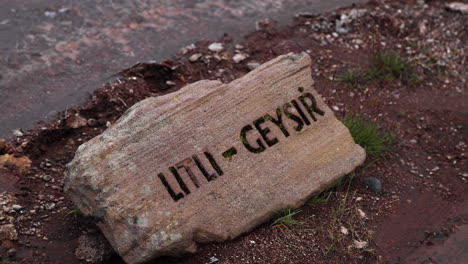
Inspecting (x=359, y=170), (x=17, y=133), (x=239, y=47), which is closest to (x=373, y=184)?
(x=359, y=170)

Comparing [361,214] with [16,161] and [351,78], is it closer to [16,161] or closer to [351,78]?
[351,78]

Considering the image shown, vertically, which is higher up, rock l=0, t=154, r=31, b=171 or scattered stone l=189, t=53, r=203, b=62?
scattered stone l=189, t=53, r=203, b=62

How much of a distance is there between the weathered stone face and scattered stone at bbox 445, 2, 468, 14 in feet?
9.76

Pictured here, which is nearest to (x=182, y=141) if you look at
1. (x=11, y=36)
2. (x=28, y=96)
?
(x=28, y=96)

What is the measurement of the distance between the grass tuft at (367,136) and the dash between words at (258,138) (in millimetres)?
485

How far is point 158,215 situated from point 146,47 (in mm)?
2338

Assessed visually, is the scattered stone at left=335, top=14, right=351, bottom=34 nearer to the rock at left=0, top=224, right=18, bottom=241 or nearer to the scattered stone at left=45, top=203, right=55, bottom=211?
the scattered stone at left=45, top=203, right=55, bottom=211

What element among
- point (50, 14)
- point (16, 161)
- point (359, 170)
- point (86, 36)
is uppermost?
point (50, 14)

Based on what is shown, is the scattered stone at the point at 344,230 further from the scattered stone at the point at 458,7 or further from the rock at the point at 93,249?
the scattered stone at the point at 458,7

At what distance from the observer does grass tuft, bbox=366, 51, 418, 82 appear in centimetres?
523

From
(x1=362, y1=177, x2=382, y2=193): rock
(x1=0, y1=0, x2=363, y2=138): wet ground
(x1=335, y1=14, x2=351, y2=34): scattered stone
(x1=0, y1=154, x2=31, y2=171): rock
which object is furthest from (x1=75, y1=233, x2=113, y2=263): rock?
(x1=335, y1=14, x2=351, y2=34): scattered stone

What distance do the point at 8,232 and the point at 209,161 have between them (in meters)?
1.28

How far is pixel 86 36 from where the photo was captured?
521cm

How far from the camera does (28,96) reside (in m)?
4.51
